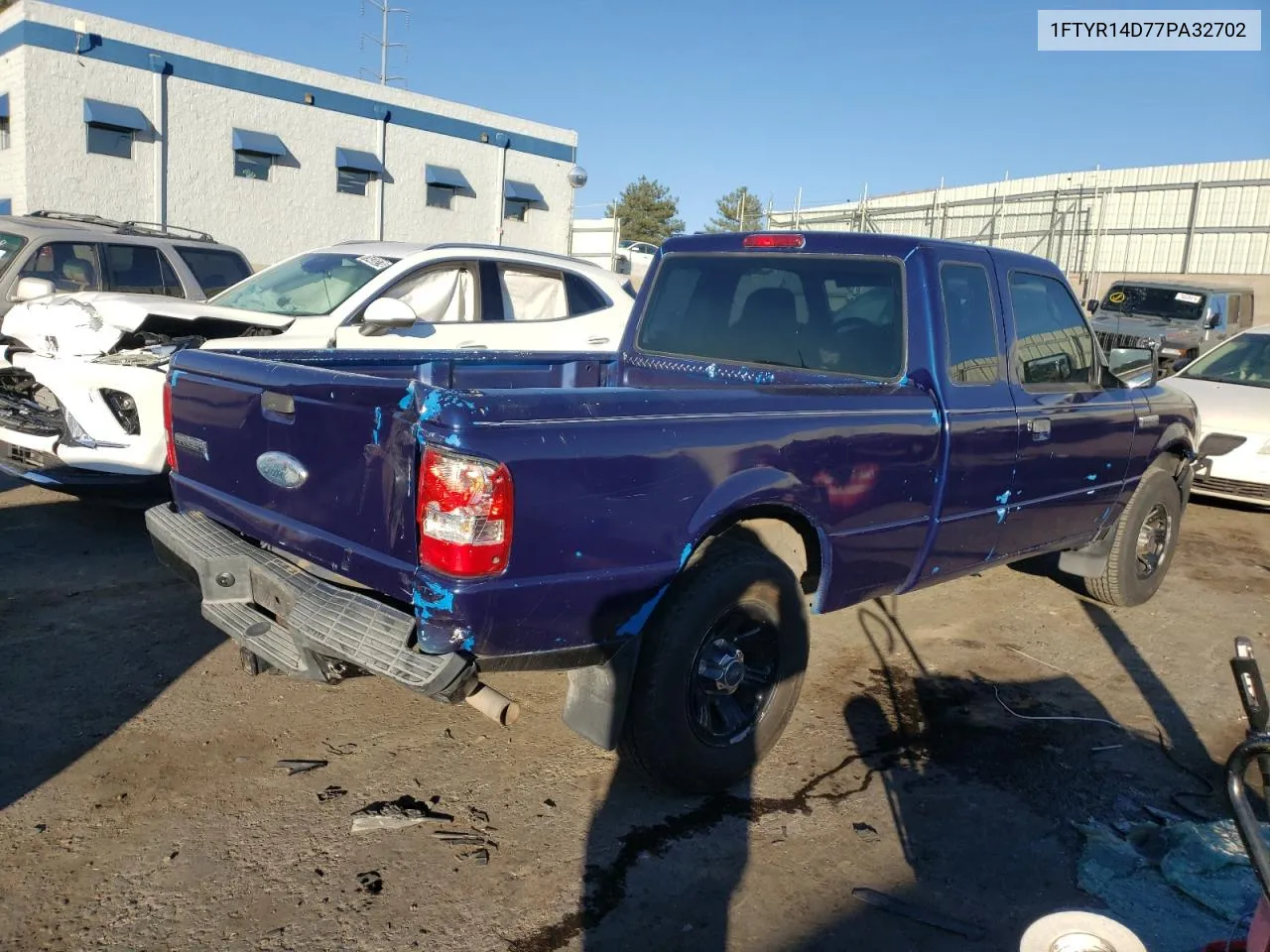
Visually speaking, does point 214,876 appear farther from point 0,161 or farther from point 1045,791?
point 0,161

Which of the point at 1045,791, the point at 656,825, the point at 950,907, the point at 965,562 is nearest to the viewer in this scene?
the point at 950,907

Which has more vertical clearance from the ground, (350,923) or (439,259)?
(439,259)

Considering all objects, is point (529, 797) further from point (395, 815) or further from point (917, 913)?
point (917, 913)

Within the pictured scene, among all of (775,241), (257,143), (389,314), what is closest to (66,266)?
(389,314)

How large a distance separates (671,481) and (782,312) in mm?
1718

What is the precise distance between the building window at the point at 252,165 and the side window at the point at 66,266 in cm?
1357

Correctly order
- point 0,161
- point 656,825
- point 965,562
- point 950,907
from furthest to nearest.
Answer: point 0,161 < point 965,562 < point 656,825 < point 950,907

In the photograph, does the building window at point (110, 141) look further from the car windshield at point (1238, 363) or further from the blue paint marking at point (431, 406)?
the blue paint marking at point (431, 406)

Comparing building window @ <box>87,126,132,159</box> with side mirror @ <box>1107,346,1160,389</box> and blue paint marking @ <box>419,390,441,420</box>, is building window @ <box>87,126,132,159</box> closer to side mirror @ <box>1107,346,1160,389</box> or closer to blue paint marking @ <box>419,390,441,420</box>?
side mirror @ <box>1107,346,1160,389</box>

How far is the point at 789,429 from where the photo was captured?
132 inches

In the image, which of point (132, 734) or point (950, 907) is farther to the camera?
point (132, 734)

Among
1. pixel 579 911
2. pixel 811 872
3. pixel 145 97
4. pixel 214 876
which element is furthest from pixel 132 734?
pixel 145 97

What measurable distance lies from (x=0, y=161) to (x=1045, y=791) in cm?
2127

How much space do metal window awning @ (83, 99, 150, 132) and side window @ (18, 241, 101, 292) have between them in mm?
11904
